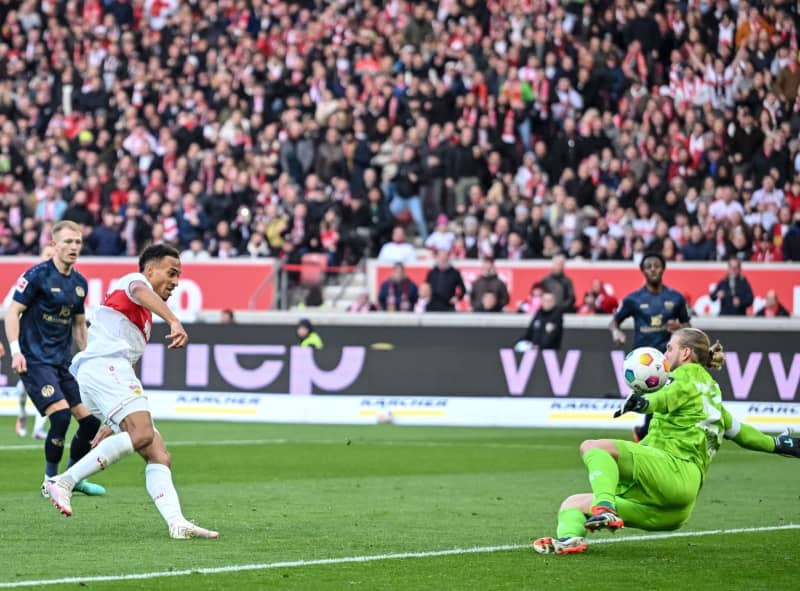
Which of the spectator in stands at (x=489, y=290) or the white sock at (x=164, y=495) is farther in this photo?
the spectator in stands at (x=489, y=290)

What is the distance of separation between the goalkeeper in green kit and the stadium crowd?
17.4 m

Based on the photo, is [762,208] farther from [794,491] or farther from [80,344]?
[80,344]

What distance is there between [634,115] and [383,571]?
72.0ft

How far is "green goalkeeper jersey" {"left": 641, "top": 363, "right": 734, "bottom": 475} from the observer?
31.3 ft

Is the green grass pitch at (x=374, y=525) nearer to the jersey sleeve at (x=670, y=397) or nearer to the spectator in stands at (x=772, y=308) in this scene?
the jersey sleeve at (x=670, y=397)

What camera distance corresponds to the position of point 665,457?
9.55 meters

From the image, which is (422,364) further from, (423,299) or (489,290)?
(423,299)

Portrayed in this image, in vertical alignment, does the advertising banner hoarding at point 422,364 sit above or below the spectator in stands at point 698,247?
below

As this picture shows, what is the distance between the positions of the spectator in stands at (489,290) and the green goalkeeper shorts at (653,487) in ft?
56.7

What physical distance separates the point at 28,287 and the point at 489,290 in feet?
46.3

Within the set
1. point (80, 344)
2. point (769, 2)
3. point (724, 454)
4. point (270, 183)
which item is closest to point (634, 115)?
point (769, 2)

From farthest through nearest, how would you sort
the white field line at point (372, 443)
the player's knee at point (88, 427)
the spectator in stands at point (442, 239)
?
the spectator in stands at point (442, 239) → the white field line at point (372, 443) → the player's knee at point (88, 427)

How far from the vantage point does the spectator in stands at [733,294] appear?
26.0 m

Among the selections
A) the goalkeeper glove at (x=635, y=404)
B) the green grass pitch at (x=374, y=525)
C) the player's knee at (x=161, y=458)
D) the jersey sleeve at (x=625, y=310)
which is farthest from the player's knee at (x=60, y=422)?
the jersey sleeve at (x=625, y=310)
